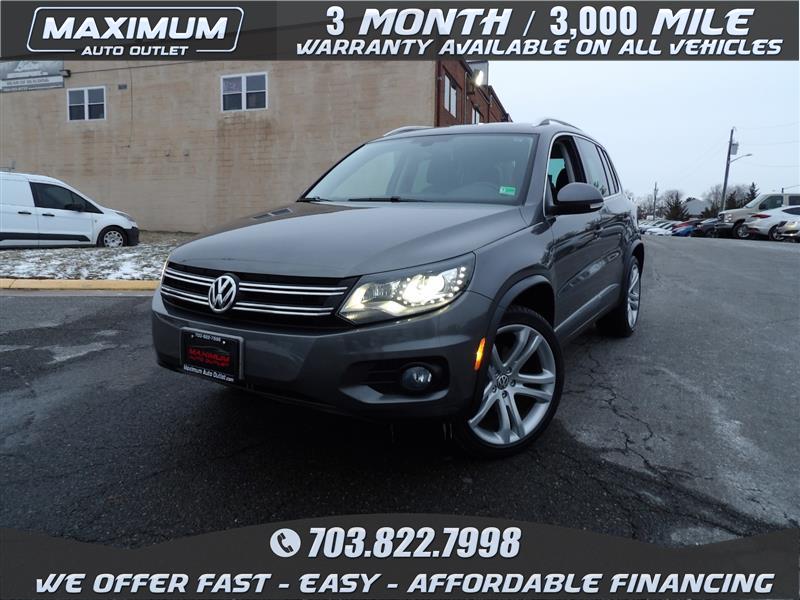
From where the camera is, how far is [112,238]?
1182cm

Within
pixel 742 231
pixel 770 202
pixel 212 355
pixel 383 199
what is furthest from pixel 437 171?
pixel 770 202

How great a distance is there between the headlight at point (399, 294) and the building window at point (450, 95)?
18678 millimetres

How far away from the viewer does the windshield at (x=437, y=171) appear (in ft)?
11.0

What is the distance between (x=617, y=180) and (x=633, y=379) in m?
2.16

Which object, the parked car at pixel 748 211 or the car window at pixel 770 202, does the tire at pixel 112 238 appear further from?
the car window at pixel 770 202

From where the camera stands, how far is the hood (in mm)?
2385

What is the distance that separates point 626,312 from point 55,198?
10.8 m

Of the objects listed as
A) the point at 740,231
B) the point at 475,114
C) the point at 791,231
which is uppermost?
the point at 475,114

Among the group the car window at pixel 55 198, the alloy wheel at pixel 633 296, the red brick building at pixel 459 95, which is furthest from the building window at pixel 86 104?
the alloy wheel at pixel 633 296

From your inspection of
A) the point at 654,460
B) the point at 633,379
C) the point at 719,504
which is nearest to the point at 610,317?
the point at 633,379

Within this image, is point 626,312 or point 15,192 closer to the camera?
point 626,312

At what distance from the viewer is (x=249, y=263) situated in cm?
252

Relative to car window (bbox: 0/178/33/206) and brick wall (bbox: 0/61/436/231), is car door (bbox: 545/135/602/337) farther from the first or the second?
brick wall (bbox: 0/61/436/231)

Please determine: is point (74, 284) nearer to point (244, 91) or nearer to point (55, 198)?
point (55, 198)
